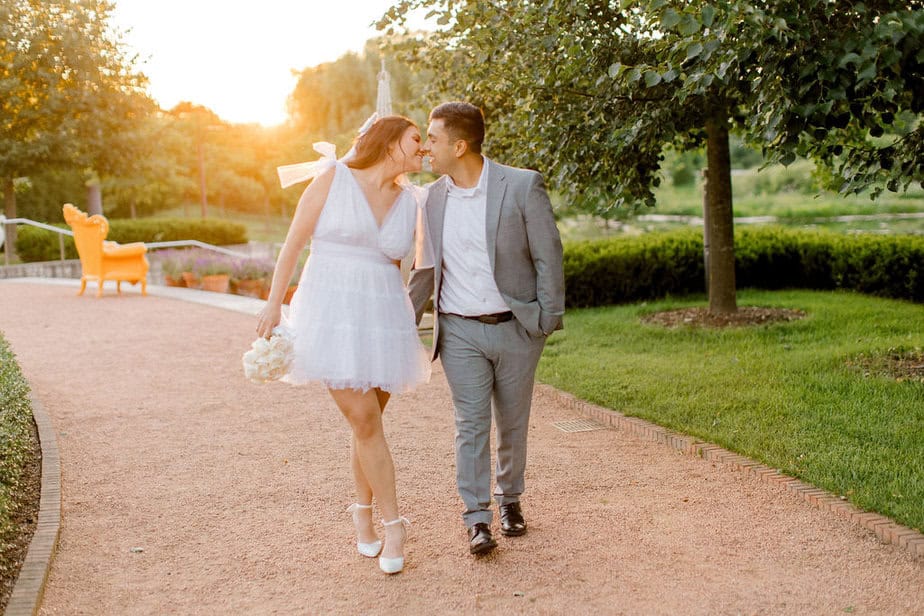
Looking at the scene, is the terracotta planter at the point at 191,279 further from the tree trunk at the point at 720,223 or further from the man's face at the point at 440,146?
the man's face at the point at 440,146

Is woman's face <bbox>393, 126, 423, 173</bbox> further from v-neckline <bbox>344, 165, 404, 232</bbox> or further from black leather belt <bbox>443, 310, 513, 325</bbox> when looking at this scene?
black leather belt <bbox>443, 310, 513, 325</bbox>

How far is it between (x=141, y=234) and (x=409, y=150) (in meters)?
23.3

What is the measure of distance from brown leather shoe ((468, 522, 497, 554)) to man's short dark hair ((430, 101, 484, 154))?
1.51 meters

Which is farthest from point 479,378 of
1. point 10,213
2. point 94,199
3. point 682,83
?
point 94,199

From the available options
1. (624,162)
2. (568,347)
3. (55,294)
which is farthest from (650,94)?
(55,294)

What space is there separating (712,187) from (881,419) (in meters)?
4.27

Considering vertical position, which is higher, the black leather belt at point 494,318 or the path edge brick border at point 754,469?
the black leather belt at point 494,318

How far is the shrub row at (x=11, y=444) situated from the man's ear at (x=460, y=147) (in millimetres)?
2230

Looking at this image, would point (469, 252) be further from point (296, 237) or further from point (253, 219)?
point (253, 219)

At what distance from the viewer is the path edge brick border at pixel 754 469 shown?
368 cm

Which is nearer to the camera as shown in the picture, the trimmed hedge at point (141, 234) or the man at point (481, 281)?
the man at point (481, 281)

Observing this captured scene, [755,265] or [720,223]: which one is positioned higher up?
[720,223]

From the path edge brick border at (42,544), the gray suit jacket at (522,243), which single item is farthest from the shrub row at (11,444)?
the gray suit jacket at (522,243)

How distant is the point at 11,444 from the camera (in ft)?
13.9
